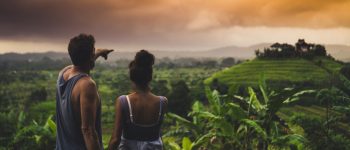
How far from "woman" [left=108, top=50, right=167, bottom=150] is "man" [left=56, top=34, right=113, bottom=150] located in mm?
199

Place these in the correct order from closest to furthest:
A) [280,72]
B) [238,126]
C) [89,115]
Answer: [89,115], [238,126], [280,72]

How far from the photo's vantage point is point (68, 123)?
3.73 m

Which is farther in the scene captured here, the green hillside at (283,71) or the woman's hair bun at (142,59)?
the green hillside at (283,71)

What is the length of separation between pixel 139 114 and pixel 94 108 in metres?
0.43

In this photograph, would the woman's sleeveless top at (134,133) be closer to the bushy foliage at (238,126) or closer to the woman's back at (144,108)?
the woman's back at (144,108)

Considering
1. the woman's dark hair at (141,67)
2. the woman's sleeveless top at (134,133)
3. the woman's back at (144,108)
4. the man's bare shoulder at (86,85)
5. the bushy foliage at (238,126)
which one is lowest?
the bushy foliage at (238,126)

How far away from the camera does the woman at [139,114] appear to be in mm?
3822

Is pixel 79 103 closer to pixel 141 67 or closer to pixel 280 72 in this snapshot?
pixel 141 67

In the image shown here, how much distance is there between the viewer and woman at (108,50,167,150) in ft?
12.5

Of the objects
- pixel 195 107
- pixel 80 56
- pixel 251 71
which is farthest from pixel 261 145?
pixel 251 71

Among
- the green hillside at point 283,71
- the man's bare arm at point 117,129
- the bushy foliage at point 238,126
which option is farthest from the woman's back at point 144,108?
the green hillside at point 283,71

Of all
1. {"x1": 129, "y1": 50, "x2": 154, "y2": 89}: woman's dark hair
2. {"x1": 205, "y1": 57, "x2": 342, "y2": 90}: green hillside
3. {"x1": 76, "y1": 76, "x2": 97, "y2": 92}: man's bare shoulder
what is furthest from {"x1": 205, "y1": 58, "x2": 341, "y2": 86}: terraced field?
{"x1": 76, "y1": 76, "x2": 97, "y2": 92}: man's bare shoulder

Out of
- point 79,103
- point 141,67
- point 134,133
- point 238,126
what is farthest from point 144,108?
point 238,126

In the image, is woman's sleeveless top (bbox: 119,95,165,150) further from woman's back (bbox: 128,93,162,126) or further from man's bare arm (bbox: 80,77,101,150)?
man's bare arm (bbox: 80,77,101,150)
